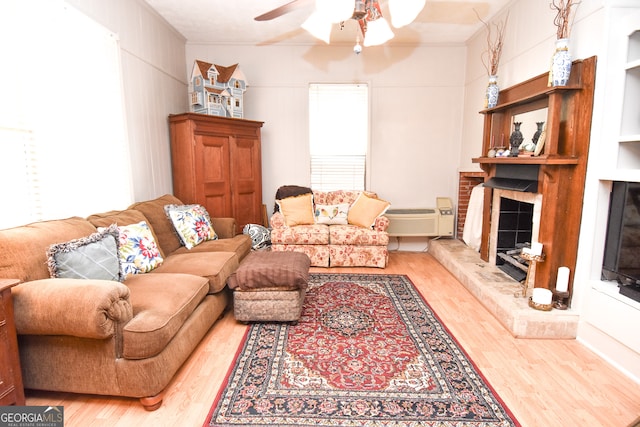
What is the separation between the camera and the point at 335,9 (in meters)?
1.94

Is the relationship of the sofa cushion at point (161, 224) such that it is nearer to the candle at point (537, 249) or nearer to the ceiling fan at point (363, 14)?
the ceiling fan at point (363, 14)

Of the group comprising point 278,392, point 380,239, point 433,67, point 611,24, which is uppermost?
point 433,67

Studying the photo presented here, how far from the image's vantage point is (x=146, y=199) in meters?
3.48

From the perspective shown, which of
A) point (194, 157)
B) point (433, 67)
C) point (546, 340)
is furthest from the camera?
point (433, 67)

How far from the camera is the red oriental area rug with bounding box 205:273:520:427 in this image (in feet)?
5.65

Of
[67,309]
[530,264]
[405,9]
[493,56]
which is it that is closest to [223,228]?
[67,309]

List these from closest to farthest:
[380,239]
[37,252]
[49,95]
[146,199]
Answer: [37,252], [49,95], [146,199], [380,239]

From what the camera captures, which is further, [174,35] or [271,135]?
[271,135]

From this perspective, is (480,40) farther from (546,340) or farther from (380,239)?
(546,340)

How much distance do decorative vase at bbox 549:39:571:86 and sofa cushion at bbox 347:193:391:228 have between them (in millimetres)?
2170

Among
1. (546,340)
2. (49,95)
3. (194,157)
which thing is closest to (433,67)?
(194,157)

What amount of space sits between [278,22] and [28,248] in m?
3.34

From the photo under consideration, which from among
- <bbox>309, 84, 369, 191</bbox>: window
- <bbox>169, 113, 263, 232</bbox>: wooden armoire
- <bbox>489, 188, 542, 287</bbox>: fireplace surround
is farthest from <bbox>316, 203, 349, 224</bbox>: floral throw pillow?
<bbox>489, 188, 542, 287</bbox>: fireplace surround

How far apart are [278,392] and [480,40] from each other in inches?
179
